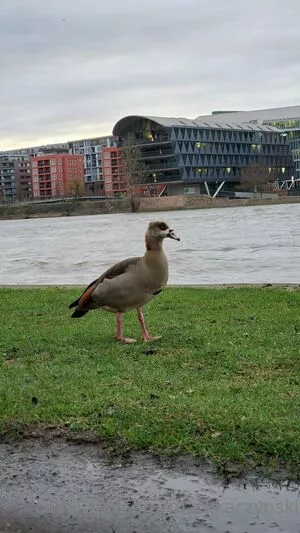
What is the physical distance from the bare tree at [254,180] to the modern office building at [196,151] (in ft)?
6.94

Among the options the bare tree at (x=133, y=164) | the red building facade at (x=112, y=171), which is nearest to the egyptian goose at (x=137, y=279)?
the bare tree at (x=133, y=164)

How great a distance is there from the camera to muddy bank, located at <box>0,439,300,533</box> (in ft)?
11.8

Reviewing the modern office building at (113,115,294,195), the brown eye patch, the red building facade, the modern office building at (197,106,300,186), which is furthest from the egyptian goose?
the red building facade

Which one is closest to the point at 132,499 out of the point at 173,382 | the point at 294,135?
the point at 173,382

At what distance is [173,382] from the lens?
5766 millimetres

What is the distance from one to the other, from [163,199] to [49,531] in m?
119

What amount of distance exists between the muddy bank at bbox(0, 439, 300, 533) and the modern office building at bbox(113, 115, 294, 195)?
137m

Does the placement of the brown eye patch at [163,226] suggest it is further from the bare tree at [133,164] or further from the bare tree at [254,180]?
the bare tree at [254,180]

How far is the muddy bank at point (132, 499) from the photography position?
3602 mm

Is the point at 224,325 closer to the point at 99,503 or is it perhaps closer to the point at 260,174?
the point at 99,503

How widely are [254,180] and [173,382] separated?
141 meters

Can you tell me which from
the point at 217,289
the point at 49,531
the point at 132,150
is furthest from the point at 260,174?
the point at 49,531

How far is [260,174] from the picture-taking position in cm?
14662

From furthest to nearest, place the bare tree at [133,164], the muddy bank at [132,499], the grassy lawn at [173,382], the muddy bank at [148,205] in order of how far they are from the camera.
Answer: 1. the bare tree at [133,164]
2. the muddy bank at [148,205]
3. the grassy lawn at [173,382]
4. the muddy bank at [132,499]
